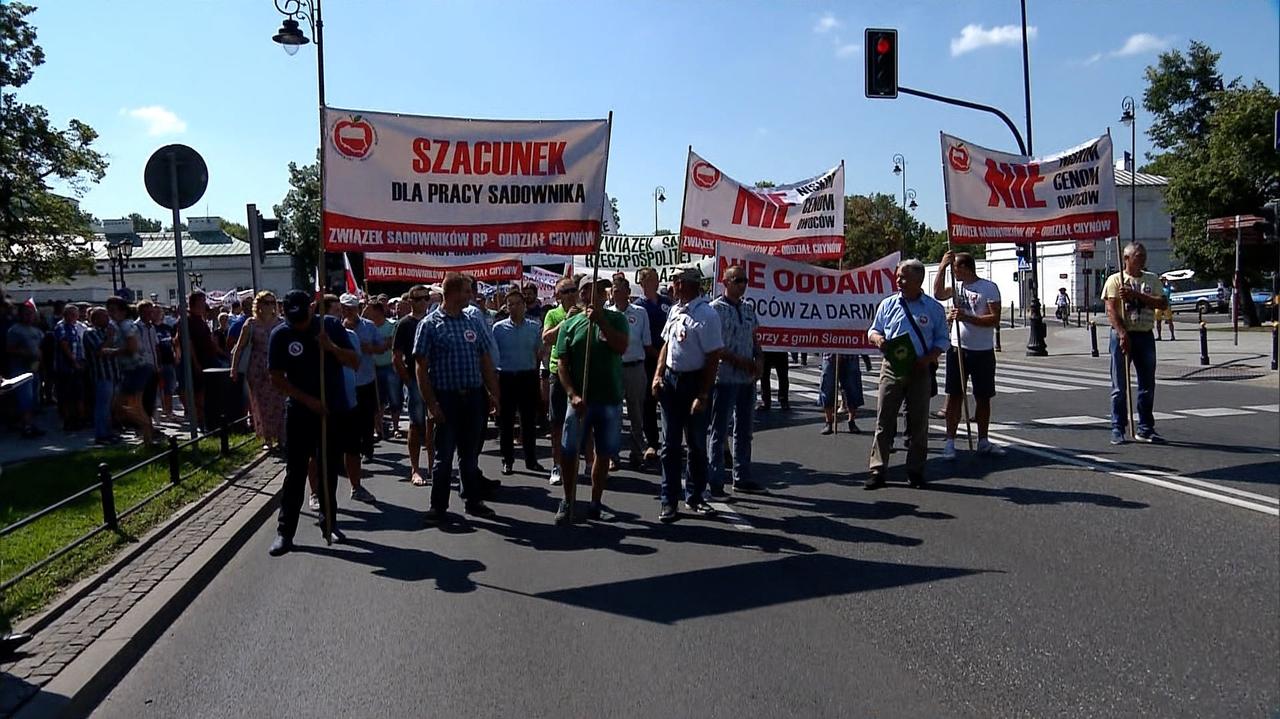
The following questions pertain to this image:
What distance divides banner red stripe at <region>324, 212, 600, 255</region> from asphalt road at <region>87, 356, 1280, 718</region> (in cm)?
217

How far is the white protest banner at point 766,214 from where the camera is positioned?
565 inches

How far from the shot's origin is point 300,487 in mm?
7695

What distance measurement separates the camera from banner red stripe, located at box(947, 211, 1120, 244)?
12.2 meters

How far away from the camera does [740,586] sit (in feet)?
20.4

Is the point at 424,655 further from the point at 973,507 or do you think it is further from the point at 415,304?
the point at 415,304

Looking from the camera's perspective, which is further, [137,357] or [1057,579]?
[137,357]

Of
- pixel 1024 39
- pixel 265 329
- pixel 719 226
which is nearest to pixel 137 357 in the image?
pixel 265 329

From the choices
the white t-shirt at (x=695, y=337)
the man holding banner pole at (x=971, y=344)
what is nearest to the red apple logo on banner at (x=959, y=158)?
the man holding banner pole at (x=971, y=344)

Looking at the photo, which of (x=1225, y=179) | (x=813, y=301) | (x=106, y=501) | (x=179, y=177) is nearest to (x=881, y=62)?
(x=813, y=301)

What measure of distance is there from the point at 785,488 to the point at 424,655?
4.85 meters

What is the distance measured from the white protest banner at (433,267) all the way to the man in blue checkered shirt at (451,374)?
30.1 ft

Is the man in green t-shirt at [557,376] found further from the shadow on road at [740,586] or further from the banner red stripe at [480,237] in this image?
the shadow on road at [740,586]

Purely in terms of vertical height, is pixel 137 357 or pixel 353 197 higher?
pixel 353 197

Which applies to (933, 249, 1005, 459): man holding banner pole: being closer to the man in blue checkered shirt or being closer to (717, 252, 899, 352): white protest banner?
(717, 252, 899, 352): white protest banner
